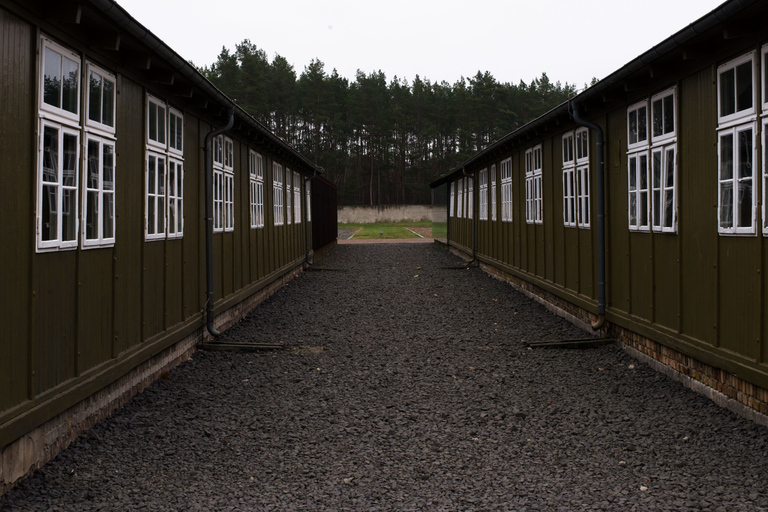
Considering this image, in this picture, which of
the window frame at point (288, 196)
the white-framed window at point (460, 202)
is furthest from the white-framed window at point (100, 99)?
the white-framed window at point (460, 202)

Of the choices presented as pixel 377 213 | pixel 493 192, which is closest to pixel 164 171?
pixel 493 192

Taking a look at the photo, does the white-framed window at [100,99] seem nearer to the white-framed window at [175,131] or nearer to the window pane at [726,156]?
the white-framed window at [175,131]

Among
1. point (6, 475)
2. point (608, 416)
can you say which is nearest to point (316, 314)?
point (608, 416)

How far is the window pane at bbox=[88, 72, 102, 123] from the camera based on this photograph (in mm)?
5062

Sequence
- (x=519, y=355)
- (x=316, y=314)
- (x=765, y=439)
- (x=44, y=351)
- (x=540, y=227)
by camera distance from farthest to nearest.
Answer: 1. (x=540, y=227)
2. (x=316, y=314)
3. (x=519, y=355)
4. (x=765, y=439)
5. (x=44, y=351)

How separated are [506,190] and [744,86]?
10268 mm

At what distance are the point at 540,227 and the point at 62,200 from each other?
30.1 ft

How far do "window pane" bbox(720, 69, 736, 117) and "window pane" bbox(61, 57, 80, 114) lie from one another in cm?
512

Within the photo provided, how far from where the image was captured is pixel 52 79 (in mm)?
4449

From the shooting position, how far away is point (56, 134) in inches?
177

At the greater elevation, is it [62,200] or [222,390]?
[62,200]

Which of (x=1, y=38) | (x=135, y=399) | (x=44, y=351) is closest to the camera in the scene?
(x=1, y=38)

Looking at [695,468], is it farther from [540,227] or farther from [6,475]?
[540,227]

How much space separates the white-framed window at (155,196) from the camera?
21.5 feet
